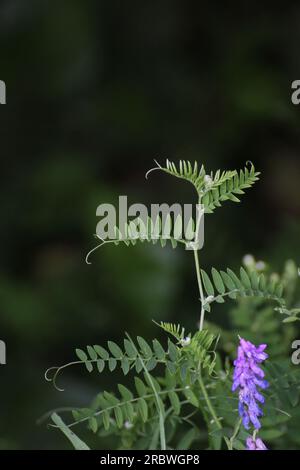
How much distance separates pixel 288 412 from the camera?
828mm

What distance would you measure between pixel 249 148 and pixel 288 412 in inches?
58.8

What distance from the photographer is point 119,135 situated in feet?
7.62

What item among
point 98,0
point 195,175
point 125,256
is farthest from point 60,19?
point 195,175

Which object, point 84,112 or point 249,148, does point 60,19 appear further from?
point 249,148

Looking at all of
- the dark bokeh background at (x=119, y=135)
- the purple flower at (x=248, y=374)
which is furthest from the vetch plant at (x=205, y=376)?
the dark bokeh background at (x=119, y=135)

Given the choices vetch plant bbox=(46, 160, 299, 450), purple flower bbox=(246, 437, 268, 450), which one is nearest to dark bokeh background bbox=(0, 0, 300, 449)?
vetch plant bbox=(46, 160, 299, 450)

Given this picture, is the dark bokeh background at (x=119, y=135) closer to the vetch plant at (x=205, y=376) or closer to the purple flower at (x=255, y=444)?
the vetch plant at (x=205, y=376)

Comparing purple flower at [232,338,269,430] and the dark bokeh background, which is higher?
the dark bokeh background

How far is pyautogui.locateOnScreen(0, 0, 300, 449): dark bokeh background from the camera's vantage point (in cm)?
196

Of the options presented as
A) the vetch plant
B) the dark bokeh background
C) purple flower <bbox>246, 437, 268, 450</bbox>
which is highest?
the dark bokeh background

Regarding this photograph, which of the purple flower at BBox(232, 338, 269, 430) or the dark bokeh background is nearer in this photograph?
the purple flower at BBox(232, 338, 269, 430)

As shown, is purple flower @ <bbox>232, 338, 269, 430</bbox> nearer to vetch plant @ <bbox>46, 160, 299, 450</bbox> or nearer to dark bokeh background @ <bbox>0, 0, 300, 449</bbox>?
vetch plant @ <bbox>46, 160, 299, 450</bbox>

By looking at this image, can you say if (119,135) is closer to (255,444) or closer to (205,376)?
(205,376)

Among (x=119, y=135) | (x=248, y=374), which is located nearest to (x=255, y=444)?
(x=248, y=374)
